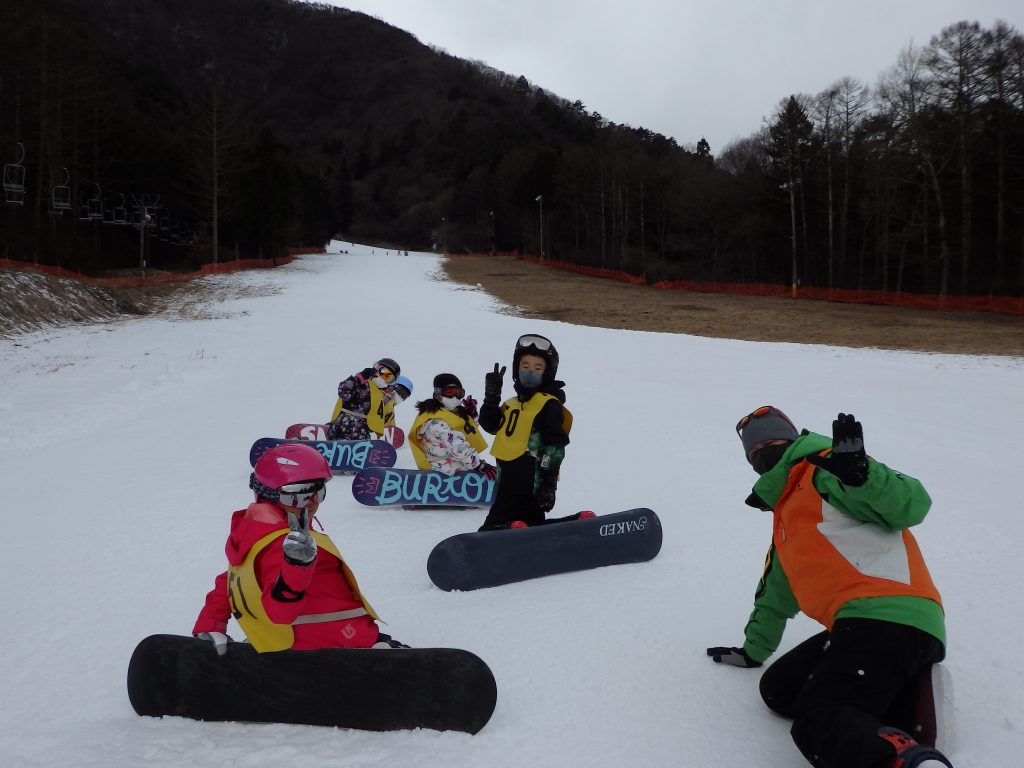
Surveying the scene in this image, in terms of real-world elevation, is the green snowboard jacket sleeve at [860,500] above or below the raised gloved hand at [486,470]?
above

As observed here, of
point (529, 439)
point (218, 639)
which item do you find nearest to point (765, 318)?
point (529, 439)

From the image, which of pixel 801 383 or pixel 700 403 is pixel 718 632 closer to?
pixel 700 403

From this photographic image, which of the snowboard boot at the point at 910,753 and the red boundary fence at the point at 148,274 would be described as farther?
the red boundary fence at the point at 148,274

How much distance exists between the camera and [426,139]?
151 metres

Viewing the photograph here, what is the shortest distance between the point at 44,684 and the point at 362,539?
258cm

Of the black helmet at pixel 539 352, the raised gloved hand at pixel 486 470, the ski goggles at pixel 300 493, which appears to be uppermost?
the black helmet at pixel 539 352

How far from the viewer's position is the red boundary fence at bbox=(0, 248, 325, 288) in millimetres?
26688

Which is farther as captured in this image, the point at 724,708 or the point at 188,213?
the point at 188,213

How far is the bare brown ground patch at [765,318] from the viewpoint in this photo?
843 inches

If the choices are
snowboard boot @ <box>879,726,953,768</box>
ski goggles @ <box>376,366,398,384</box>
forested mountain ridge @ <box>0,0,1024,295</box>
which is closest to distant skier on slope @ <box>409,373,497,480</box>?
ski goggles @ <box>376,366,398,384</box>

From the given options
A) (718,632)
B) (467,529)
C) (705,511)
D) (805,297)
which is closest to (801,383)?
(705,511)

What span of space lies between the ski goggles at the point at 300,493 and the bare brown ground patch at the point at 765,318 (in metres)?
20.0

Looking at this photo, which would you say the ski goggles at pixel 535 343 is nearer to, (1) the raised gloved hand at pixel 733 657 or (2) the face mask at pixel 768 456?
(2) the face mask at pixel 768 456

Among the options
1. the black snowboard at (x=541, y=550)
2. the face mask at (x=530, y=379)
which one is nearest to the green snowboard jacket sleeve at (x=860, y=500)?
the black snowboard at (x=541, y=550)
